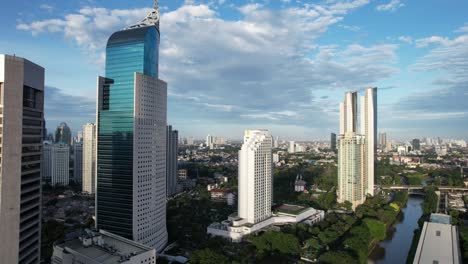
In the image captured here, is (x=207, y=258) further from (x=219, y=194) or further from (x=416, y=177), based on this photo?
(x=416, y=177)

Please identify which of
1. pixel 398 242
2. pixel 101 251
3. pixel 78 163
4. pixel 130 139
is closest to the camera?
pixel 101 251

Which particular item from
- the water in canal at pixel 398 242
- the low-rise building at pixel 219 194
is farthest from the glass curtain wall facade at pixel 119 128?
the low-rise building at pixel 219 194

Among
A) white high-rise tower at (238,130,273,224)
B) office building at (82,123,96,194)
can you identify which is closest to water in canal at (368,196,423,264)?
white high-rise tower at (238,130,273,224)

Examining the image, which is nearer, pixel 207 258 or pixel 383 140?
pixel 207 258

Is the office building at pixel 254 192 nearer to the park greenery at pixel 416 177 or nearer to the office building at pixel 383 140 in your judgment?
the park greenery at pixel 416 177

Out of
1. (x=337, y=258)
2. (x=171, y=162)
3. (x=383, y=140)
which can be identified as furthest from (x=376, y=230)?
(x=383, y=140)

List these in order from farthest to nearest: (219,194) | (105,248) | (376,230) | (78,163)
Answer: (78,163), (219,194), (376,230), (105,248)

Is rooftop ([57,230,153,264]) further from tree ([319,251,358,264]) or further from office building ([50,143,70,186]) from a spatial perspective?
office building ([50,143,70,186])
